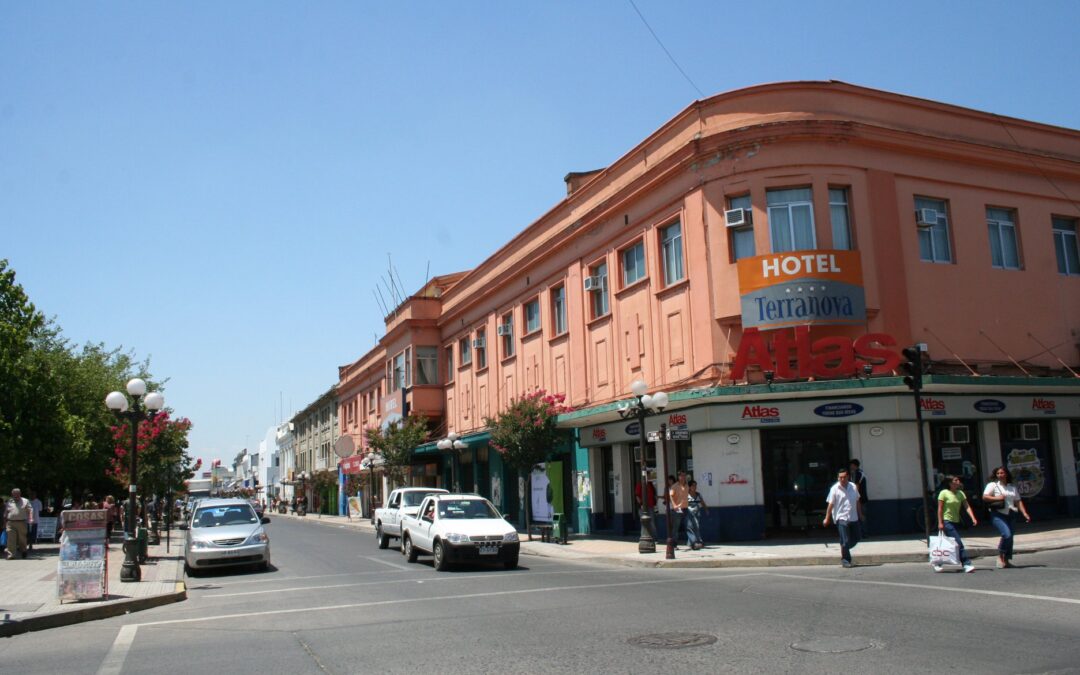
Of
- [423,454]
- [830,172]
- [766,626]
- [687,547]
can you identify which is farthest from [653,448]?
[423,454]

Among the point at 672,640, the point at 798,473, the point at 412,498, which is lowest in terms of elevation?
the point at 672,640

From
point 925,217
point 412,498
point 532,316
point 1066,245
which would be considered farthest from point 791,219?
point 532,316

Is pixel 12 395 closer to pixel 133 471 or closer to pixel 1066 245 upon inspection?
pixel 133 471

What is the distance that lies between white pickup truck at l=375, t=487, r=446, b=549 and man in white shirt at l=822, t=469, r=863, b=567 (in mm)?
11737

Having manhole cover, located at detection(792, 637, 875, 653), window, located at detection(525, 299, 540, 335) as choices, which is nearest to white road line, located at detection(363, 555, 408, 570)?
window, located at detection(525, 299, 540, 335)

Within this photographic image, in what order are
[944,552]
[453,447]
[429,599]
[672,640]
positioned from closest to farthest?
[672,640] < [429,599] < [944,552] < [453,447]

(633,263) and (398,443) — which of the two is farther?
Result: (398,443)

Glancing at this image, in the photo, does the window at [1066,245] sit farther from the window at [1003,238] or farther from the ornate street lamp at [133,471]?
the ornate street lamp at [133,471]

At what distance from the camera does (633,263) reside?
27672 millimetres

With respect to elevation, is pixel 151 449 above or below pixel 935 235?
below

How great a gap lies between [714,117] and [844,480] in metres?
11.1

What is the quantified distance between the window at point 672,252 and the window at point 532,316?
29.9 feet

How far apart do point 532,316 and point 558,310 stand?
239cm

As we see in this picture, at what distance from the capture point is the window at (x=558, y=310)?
32094 millimetres
